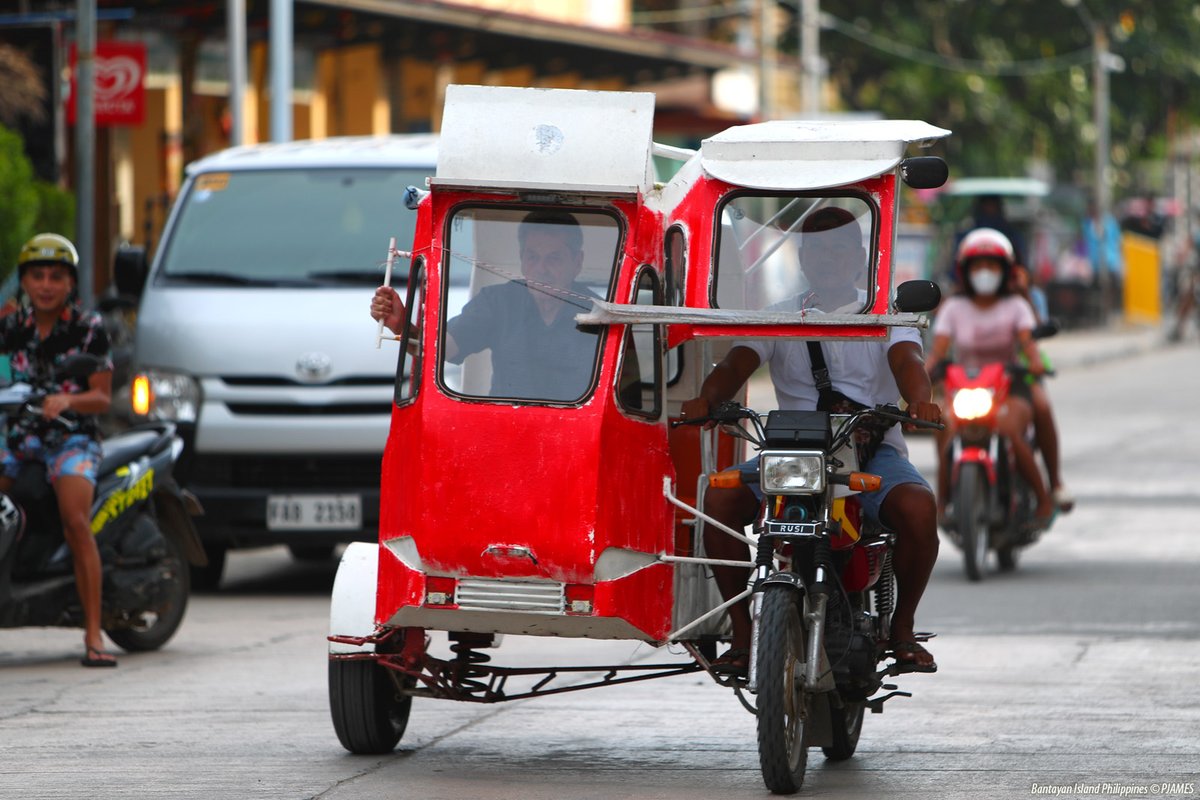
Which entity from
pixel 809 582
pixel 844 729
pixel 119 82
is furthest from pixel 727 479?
pixel 119 82

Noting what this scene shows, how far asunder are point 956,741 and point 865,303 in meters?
1.64

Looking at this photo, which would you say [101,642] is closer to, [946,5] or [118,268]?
[118,268]

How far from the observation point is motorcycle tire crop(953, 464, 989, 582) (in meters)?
12.7

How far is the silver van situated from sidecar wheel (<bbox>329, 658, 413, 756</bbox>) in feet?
13.7

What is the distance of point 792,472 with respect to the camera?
263 inches

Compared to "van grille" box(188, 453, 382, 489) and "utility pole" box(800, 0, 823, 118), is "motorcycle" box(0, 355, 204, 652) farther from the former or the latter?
"utility pole" box(800, 0, 823, 118)

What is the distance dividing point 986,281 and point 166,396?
14.9 feet

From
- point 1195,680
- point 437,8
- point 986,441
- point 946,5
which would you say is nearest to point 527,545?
point 1195,680

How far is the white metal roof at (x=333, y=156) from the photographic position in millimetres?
12766

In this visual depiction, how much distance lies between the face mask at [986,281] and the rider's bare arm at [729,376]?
6.09 m

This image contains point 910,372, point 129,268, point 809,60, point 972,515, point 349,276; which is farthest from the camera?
point 809,60

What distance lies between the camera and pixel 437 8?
26.0m

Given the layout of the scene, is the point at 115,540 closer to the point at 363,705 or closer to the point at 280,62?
the point at 363,705

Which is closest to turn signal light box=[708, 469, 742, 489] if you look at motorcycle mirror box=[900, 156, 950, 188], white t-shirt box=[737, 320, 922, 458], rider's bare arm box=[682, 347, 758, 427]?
rider's bare arm box=[682, 347, 758, 427]
